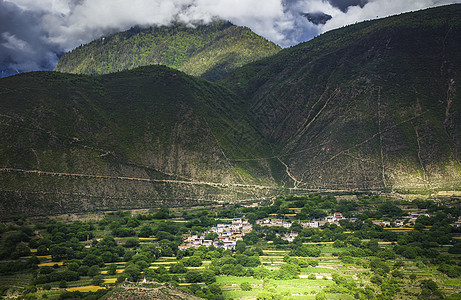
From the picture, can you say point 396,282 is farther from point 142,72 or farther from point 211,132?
point 142,72

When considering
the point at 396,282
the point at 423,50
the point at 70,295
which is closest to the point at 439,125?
the point at 423,50

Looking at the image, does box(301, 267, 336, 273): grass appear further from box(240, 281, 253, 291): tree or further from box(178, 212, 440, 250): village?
box(178, 212, 440, 250): village

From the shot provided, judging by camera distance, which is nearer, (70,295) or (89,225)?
(70,295)

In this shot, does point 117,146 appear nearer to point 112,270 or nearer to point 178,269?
point 112,270

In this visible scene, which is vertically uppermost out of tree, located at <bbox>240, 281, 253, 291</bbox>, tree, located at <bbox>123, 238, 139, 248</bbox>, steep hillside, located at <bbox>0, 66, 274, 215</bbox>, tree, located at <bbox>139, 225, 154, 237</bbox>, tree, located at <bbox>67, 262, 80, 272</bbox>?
steep hillside, located at <bbox>0, 66, 274, 215</bbox>

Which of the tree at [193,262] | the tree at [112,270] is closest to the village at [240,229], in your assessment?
the tree at [193,262]

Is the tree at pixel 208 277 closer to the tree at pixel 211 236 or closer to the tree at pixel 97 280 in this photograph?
the tree at pixel 97 280

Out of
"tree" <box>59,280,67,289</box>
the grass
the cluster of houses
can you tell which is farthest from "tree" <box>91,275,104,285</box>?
the grass
